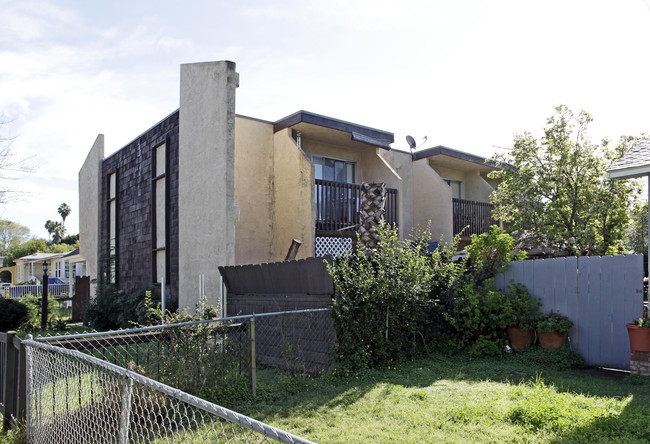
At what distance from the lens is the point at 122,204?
1619cm

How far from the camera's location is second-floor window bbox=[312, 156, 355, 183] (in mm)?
14992

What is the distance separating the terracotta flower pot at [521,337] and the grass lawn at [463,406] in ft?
2.55

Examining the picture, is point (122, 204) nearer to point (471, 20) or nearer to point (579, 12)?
point (471, 20)

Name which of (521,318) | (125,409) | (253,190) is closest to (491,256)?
(521,318)

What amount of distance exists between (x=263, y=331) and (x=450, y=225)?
8862 millimetres

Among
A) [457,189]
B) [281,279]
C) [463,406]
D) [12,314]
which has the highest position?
[457,189]

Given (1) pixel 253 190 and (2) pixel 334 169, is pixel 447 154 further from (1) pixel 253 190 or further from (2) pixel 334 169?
(1) pixel 253 190

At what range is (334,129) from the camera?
44.7ft

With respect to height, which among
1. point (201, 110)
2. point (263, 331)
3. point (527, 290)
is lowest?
point (263, 331)

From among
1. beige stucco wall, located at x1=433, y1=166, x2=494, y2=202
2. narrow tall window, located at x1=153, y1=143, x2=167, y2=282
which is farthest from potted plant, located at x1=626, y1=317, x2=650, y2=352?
beige stucco wall, located at x1=433, y1=166, x2=494, y2=202

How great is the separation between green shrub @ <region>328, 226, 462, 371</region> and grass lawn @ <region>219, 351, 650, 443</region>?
0.40 m

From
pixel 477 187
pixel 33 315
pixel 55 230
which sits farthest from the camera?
pixel 55 230

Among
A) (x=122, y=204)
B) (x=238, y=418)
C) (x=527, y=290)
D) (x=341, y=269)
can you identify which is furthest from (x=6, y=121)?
(x=238, y=418)

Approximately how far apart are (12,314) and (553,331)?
14.8 metres
